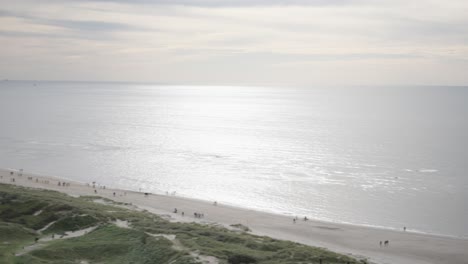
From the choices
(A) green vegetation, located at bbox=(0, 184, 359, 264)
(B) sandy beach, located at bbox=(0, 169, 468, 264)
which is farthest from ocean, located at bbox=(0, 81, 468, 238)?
(A) green vegetation, located at bbox=(0, 184, 359, 264)

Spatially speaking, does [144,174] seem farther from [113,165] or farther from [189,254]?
[189,254]

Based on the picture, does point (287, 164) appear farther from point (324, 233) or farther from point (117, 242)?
point (117, 242)

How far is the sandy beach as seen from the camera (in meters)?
49.7

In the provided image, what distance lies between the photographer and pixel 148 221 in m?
50.8

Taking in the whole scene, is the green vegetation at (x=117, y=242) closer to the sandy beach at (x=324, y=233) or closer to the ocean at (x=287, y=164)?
the sandy beach at (x=324, y=233)

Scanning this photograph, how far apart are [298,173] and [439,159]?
116 feet

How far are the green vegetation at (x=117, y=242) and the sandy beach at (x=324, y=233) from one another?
24.6 ft

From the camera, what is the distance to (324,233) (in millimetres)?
57562

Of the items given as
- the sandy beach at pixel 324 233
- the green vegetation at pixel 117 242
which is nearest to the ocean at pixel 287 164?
the sandy beach at pixel 324 233

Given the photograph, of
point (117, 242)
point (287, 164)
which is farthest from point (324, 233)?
point (287, 164)

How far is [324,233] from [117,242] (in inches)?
1107

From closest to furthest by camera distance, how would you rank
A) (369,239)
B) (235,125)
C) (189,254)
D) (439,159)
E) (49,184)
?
Result: 1. (189,254)
2. (369,239)
3. (49,184)
4. (439,159)
5. (235,125)

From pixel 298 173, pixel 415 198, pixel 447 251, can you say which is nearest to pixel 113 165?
pixel 298 173

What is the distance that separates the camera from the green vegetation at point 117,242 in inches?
1485
